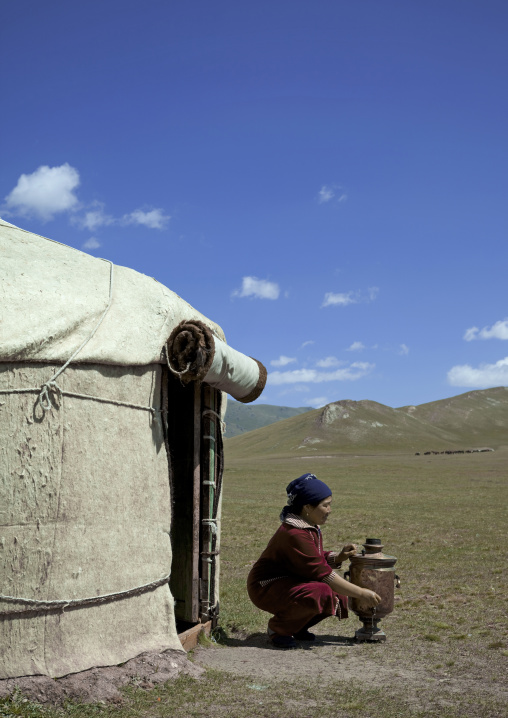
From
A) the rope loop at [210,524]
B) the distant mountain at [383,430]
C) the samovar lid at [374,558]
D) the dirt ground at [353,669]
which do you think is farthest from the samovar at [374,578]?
the distant mountain at [383,430]

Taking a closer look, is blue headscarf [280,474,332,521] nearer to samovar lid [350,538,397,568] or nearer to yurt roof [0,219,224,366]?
samovar lid [350,538,397,568]

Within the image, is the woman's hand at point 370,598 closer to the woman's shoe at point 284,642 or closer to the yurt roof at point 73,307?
the woman's shoe at point 284,642

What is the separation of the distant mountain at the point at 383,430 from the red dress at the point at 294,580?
279 ft

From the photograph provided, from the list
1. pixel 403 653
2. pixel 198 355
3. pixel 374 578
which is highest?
pixel 198 355

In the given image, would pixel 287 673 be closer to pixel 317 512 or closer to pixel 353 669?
pixel 353 669

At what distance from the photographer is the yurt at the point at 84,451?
153 inches

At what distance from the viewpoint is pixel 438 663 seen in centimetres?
492

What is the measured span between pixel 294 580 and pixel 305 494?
695 millimetres

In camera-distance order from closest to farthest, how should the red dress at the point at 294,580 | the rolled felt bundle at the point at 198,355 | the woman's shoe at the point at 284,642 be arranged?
1. the rolled felt bundle at the point at 198,355
2. the red dress at the point at 294,580
3. the woman's shoe at the point at 284,642

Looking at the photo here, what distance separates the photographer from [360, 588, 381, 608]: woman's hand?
5.17 metres

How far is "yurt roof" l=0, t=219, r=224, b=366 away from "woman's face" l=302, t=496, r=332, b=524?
1.67 metres

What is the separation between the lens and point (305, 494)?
5.18m

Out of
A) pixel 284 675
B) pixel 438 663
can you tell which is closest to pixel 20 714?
pixel 284 675

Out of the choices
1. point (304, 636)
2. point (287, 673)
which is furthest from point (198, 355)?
point (304, 636)
